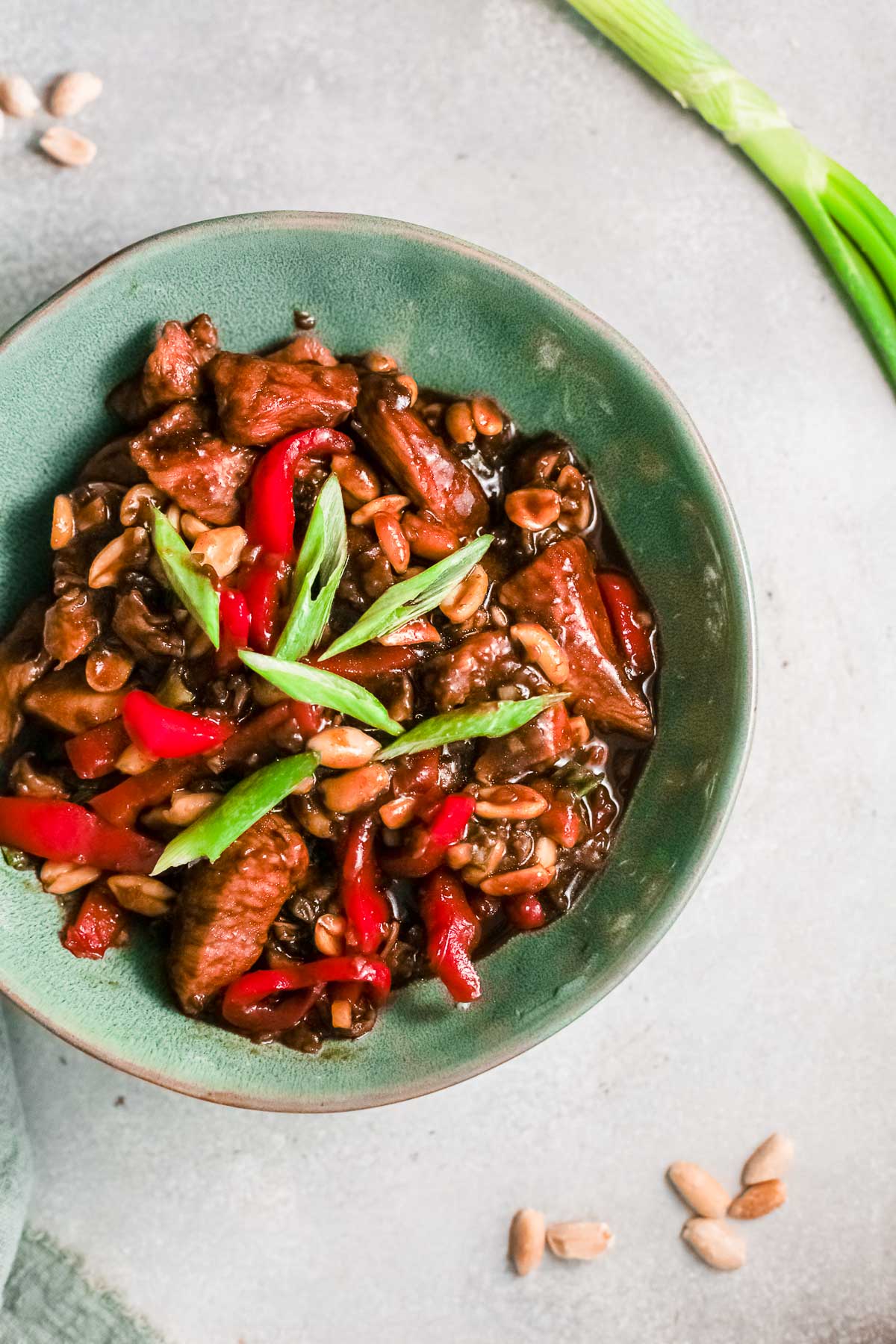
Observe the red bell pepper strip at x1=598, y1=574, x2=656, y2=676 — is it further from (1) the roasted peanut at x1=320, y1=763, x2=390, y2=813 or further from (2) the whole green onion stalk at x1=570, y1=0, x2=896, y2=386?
(2) the whole green onion stalk at x1=570, y1=0, x2=896, y2=386

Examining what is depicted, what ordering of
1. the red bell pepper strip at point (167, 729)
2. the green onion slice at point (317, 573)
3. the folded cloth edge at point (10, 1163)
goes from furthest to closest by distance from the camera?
the folded cloth edge at point (10, 1163) < the red bell pepper strip at point (167, 729) < the green onion slice at point (317, 573)

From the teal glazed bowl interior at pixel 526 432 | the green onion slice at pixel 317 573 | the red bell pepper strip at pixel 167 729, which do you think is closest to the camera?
the green onion slice at pixel 317 573

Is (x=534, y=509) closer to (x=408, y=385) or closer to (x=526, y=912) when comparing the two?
(x=408, y=385)

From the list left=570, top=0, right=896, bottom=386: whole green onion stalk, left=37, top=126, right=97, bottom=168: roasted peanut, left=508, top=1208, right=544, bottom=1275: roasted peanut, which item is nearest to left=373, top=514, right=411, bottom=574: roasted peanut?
left=37, top=126, right=97, bottom=168: roasted peanut

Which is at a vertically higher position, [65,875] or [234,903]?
[234,903]

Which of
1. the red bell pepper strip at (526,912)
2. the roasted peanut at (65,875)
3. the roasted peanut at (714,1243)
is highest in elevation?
the red bell pepper strip at (526,912)

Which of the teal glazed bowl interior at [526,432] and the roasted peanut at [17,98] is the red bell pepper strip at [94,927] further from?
the roasted peanut at [17,98]

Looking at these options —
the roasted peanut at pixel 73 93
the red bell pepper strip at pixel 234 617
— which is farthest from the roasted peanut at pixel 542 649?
the roasted peanut at pixel 73 93

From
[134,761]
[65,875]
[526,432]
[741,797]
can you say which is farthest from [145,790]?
[741,797]
